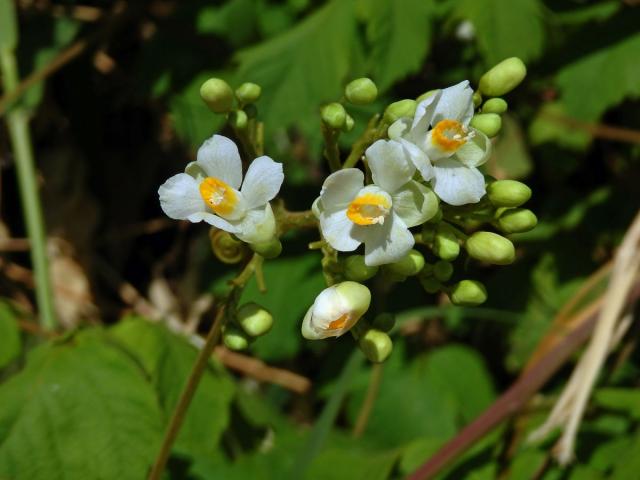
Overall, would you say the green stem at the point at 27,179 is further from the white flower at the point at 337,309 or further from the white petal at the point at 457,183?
the white petal at the point at 457,183

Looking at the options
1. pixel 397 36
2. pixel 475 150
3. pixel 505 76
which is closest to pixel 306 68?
pixel 397 36

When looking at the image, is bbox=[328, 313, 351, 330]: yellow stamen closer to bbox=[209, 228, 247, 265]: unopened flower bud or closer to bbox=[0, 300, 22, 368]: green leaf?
bbox=[209, 228, 247, 265]: unopened flower bud

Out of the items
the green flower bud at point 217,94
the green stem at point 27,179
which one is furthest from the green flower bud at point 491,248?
the green stem at point 27,179

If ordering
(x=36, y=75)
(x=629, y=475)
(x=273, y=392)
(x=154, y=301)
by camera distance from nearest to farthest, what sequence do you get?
(x=629, y=475) → (x=36, y=75) → (x=273, y=392) → (x=154, y=301)

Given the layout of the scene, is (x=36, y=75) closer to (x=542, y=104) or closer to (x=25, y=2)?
(x=25, y=2)

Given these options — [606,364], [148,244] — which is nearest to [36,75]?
[148,244]
